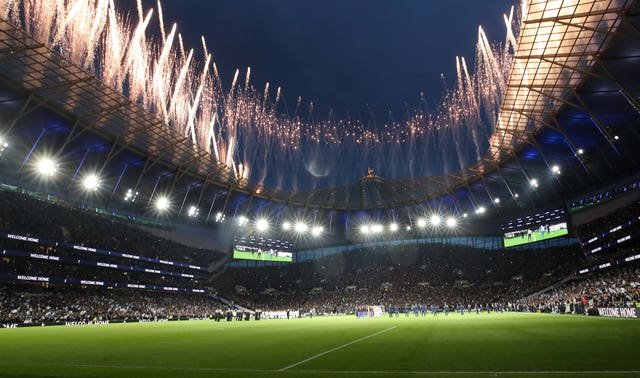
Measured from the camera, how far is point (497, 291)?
61250 mm

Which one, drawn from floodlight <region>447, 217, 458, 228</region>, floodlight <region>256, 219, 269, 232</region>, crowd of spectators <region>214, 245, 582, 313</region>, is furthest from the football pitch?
floodlight <region>256, 219, 269, 232</region>

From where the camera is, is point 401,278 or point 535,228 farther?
point 401,278

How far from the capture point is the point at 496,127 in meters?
45.8

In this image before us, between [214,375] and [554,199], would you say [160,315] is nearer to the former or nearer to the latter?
[214,375]

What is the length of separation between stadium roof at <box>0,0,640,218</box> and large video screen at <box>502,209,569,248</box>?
2.79m

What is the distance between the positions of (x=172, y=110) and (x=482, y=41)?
3337 centimetres

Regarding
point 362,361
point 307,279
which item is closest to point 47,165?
point 362,361

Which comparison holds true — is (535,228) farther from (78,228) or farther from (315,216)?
(78,228)

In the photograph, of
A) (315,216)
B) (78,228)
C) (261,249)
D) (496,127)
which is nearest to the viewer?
(496,127)

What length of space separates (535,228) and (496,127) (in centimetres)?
2325

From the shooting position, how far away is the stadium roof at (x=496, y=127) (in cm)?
2973

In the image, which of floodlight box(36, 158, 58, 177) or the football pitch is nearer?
the football pitch

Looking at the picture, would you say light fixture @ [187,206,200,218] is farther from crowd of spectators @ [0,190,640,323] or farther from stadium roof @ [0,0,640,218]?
crowd of spectators @ [0,190,640,323]

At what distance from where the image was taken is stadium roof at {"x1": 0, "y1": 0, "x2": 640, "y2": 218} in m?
29.7
